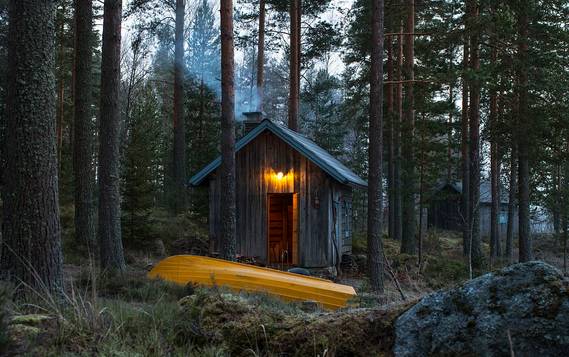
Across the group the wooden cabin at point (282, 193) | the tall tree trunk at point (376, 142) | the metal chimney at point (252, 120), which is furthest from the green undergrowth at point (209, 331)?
the metal chimney at point (252, 120)

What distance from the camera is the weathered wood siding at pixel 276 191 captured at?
52.6 ft

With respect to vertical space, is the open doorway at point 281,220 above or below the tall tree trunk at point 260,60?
below

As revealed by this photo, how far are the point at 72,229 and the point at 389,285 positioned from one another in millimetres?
9668

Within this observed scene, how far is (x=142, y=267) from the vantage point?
1278 centimetres

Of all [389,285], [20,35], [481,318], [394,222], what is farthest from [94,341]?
[394,222]

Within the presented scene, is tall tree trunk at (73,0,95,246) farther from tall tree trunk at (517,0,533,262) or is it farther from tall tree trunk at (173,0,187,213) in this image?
tall tree trunk at (517,0,533,262)

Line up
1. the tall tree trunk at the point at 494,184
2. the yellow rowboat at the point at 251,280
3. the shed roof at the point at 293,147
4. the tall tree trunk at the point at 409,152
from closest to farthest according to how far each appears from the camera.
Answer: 1. the yellow rowboat at the point at 251,280
2. the shed roof at the point at 293,147
3. the tall tree trunk at the point at 409,152
4. the tall tree trunk at the point at 494,184

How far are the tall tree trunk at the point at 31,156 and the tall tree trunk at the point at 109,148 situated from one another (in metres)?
4.78

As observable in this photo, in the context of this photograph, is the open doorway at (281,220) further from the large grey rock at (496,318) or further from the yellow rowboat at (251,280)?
the large grey rock at (496,318)

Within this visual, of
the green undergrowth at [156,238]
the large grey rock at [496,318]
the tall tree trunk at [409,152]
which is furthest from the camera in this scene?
the tall tree trunk at [409,152]

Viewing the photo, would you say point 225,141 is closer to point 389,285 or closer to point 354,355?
point 389,285

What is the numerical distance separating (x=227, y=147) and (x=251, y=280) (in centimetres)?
469

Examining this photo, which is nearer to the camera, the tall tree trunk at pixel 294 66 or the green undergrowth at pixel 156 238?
the green undergrowth at pixel 156 238

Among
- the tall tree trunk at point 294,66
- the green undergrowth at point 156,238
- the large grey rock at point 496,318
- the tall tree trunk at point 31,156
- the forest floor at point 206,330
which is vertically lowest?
the green undergrowth at point 156,238
